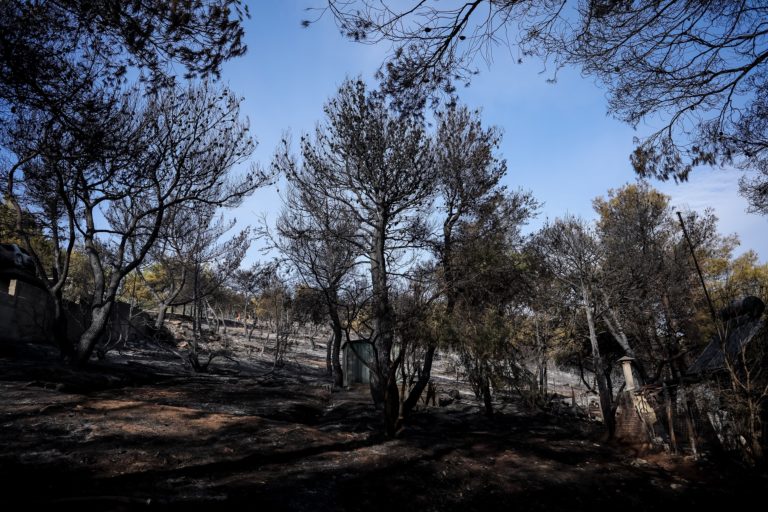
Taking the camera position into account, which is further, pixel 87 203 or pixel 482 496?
pixel 87 203

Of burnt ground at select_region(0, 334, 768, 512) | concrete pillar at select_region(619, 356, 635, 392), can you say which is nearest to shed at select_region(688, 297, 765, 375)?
concrete pillar at select_region(619, 356, 635, 392)

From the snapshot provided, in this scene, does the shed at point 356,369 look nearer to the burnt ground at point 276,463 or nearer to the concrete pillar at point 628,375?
the burnt ground at point 276,463

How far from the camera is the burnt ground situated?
498 cm

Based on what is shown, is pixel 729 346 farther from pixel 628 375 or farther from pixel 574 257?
pixel 574 257

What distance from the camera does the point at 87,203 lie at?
39.5 feet

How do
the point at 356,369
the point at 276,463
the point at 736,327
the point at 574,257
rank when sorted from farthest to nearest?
1. the point at 356,369
2. the point at 574,257
3. the point at 736,327
4. the point at 276,463

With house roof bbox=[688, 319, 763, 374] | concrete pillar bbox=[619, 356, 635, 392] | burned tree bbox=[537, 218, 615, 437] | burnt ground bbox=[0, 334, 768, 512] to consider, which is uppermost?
burned tree bbox=[537, 218, 615, 437]

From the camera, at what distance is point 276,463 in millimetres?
6453

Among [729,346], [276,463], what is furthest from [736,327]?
[276,463]

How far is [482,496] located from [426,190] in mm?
8255

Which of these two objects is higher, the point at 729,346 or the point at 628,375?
the point at 729,346

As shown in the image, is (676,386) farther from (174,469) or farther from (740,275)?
(740,275)

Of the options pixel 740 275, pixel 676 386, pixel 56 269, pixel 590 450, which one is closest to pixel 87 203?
pixel 56 269

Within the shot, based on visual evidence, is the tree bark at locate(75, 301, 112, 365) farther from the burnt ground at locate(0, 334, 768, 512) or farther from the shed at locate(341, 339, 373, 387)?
the shed at locate(341, 339, 373, 387)
